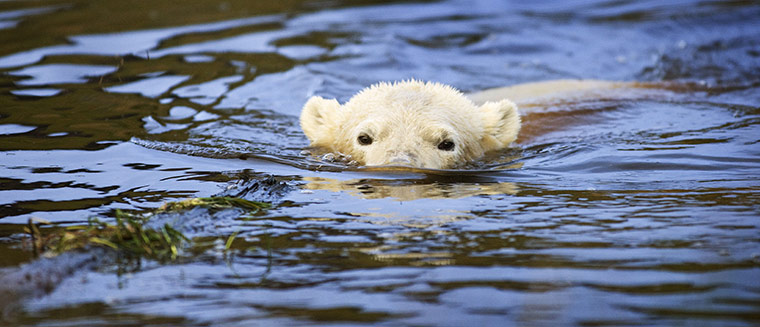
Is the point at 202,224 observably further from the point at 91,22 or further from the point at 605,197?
the point at 91,22

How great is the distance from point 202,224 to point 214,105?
17.9 feet

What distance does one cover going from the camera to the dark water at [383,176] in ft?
11.8

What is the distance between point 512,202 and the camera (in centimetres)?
551

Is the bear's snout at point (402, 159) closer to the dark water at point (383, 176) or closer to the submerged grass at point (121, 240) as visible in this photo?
the dark water at point (383, 176)

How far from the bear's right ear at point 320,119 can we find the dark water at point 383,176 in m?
0.43

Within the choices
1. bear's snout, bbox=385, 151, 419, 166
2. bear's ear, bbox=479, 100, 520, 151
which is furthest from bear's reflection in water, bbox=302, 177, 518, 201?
bear's ear, bbox=479, 100, 520, 151

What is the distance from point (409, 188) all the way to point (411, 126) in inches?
40.5

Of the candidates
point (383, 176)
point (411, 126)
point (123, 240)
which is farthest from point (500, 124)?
point (123, 240)

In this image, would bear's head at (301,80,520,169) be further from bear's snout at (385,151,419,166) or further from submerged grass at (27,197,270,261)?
submerged grass at (27,197,270,261)

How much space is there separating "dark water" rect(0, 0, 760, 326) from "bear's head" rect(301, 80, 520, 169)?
9.4 inches

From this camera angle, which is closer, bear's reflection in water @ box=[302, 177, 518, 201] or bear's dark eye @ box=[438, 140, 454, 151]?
bear's reflection in water @ box=[302, 177, 518, 201]

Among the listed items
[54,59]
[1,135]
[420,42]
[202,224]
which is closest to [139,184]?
[202,224]

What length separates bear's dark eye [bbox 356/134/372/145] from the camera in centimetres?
704

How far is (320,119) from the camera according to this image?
797cm
